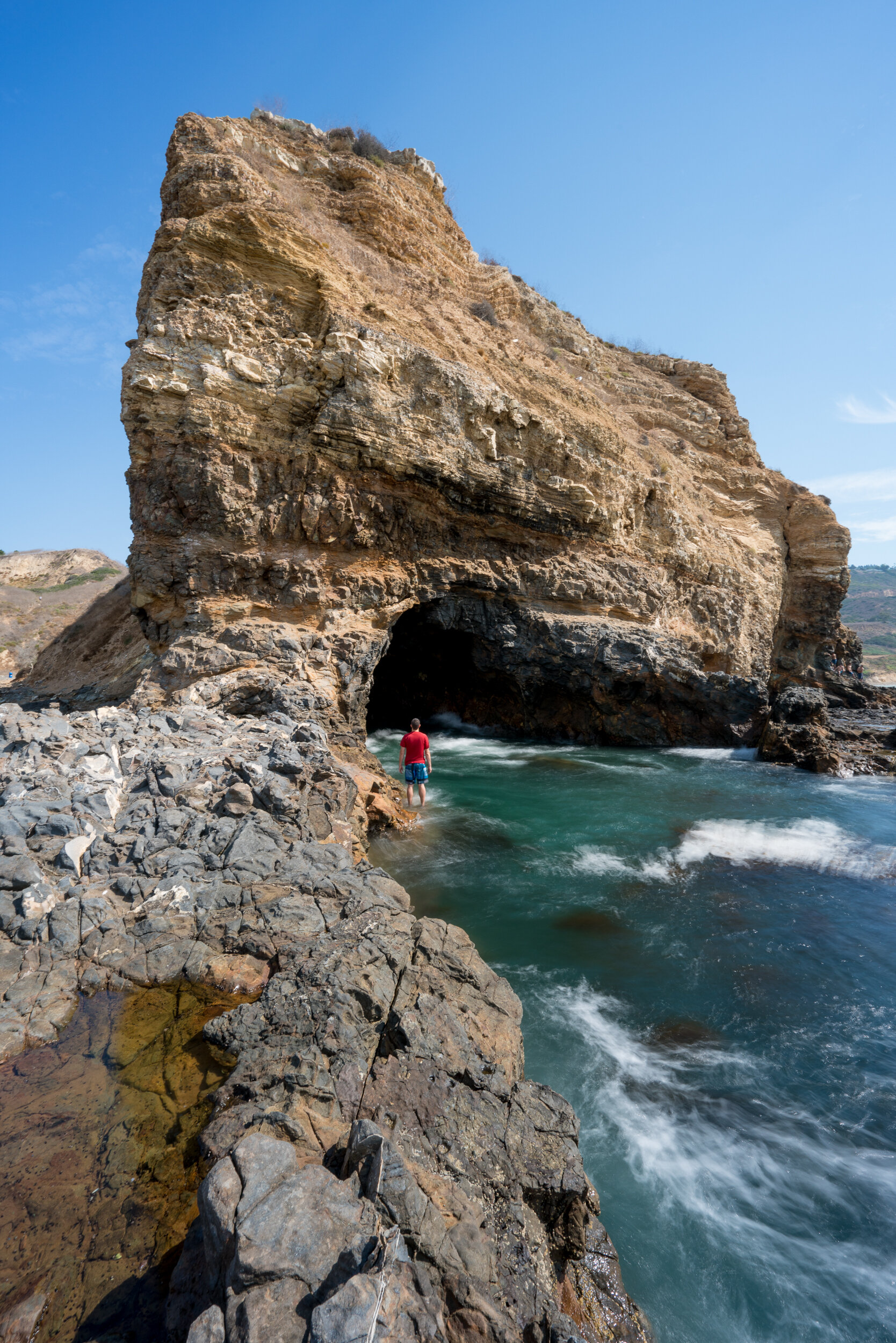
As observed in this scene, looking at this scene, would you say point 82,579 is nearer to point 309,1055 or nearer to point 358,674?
point 358,674

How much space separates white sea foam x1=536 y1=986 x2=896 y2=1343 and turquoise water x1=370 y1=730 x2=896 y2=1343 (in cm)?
1

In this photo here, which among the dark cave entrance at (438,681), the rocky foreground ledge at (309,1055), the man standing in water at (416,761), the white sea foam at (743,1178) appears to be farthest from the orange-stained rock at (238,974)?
the dark cave entrance at (438,681)

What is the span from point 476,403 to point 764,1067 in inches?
535

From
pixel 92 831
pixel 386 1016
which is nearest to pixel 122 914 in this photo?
pixel 92 831

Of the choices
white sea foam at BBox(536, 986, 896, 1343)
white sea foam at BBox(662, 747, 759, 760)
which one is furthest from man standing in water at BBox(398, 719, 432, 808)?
white sea foam at BBox(662, 747, 759, 760)

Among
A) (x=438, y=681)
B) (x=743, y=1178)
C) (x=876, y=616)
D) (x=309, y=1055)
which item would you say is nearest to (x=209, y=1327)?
(x=309, y=1055)

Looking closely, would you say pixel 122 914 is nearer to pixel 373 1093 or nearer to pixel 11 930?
pixel 11 930

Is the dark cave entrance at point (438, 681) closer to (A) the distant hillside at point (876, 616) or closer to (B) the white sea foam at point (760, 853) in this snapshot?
(B) the white sea foam at point (760, 853)

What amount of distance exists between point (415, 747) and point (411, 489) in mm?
6700

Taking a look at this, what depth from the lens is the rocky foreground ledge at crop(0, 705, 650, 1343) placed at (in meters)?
1.98

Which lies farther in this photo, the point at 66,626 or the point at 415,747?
the point at 66,626

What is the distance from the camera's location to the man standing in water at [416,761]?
10.1 metres

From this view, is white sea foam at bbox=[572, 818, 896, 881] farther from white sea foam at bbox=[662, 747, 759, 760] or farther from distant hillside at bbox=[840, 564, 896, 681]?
distant hillside at bbox=[840, 564, 896, 681]

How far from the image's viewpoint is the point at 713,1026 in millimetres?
5039
